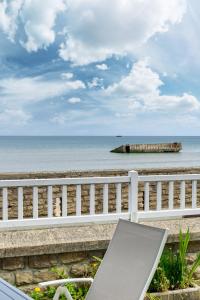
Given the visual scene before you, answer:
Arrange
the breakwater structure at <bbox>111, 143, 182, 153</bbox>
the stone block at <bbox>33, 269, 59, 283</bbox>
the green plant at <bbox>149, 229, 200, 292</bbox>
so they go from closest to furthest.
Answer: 1. the green plant at <bbox>149, 229, 200, 292</bbox>
2. the stone block at <bbox>33, 269, 59, 283</bbox>
3. the breakwater structure at <bbox>111, 143, 182, 153</bbox>

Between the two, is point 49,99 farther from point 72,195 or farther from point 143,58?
point 72,195

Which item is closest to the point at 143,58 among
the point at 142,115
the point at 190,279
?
the point at 142,115

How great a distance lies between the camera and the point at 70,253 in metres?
4.11

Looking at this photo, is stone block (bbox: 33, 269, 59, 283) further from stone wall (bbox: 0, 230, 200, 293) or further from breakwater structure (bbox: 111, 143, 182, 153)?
breakwater structure (bbox: 111, 143, 182, 153)

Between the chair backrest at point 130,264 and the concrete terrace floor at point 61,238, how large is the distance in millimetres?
1133

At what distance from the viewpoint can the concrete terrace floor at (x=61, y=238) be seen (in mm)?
3932

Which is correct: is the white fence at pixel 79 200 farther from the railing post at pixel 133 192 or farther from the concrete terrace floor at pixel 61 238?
the concrete terrace floor at pixel 61 238

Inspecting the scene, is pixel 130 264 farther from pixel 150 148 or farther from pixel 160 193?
pixel 150 148

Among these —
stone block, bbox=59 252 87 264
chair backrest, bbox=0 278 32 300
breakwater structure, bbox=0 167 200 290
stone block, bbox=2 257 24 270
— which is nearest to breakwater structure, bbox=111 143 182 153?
breakwater structure, bbox=0 167 200 290

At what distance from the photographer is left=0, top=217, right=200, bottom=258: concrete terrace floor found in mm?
3932

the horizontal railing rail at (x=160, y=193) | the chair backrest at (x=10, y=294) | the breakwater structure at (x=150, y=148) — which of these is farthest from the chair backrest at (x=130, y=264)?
the breakwater structure at (x=150, y=148)

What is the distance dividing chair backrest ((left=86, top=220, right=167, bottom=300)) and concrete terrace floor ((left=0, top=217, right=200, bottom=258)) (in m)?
1.13

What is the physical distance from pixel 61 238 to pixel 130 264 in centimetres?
157

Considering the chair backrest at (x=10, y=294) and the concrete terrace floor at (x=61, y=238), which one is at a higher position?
the chair backrest at (x=10, y=294)
